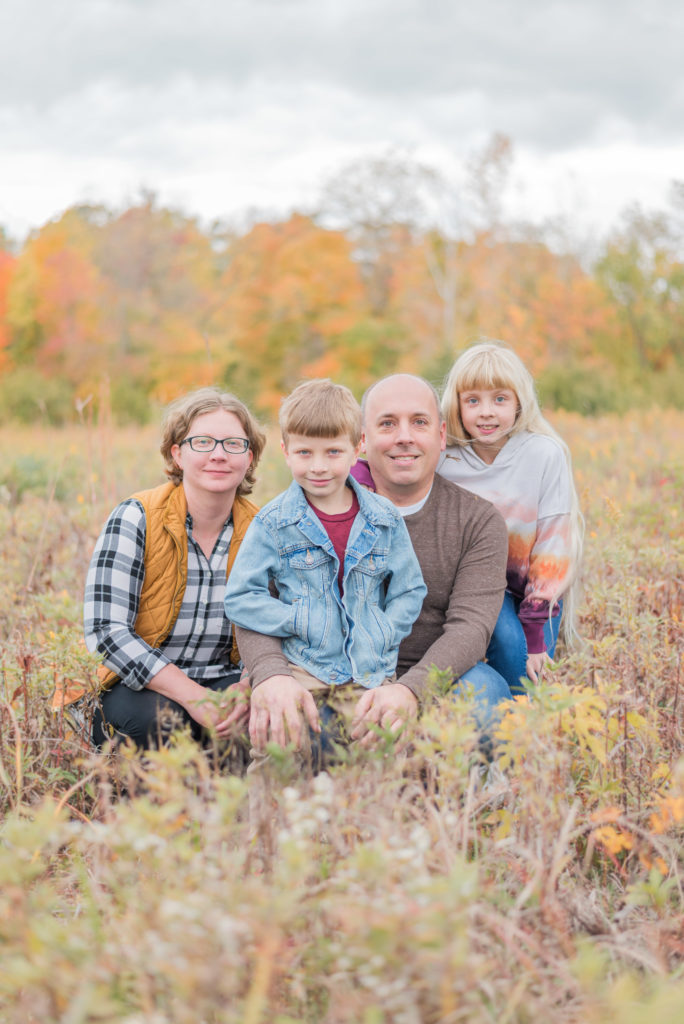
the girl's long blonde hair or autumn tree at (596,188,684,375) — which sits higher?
autumn tree at (596,188,684,375)

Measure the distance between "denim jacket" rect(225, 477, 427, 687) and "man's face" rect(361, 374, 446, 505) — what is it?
0.90 ft

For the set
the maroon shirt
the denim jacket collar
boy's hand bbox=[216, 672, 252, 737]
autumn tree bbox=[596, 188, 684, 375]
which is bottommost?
boy's hand bbox=[216, 672, 252, 737]

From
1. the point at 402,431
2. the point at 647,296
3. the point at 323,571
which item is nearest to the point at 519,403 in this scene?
the point at 402,431

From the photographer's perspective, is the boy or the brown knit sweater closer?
the boy

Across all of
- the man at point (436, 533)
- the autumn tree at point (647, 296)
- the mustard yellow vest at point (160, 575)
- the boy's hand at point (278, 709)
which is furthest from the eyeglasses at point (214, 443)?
the autumn tree at point (647, 296)

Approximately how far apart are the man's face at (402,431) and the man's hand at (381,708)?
781 millimetres

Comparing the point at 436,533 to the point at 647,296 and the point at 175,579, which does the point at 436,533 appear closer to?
the point at 175,579

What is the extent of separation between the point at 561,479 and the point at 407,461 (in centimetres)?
71

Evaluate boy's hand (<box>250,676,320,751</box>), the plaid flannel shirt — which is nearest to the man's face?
the plaid flannel shirt

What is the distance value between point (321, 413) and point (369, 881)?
5.07 ft

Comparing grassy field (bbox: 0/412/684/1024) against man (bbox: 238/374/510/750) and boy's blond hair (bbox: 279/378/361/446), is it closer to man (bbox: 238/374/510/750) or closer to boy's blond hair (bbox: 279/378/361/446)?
man (bbox: 238/374/510/750)

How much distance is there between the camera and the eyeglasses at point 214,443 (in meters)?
3.01

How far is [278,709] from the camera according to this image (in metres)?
2.51

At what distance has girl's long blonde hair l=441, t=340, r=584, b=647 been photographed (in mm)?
3383
